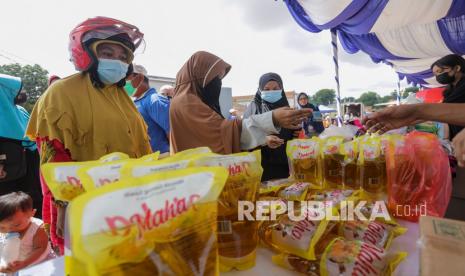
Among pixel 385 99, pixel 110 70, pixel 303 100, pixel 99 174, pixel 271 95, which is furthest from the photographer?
pixel 385 99

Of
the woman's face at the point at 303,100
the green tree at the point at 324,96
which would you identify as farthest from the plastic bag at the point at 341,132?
the green tree at the point at 324,96

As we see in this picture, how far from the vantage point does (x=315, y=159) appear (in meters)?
1.06

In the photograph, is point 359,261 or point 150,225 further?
point 359,261

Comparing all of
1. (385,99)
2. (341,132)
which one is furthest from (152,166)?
(385,99)

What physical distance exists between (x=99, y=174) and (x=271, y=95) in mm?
1712

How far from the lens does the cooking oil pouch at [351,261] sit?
1.69 feet

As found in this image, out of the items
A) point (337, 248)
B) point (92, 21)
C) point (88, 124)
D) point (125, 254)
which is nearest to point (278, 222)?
point (337, 248)

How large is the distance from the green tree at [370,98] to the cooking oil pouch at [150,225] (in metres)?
51.3

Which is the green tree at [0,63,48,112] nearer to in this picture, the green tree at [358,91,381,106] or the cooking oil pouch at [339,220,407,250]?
the cooking oil pouch at [339,220,407,250]

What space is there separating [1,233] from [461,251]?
→ 213 cm

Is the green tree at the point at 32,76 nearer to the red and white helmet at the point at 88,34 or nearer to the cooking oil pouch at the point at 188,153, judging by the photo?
the red and white helmet at the point at 88,34

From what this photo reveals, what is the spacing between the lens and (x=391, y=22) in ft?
14.2

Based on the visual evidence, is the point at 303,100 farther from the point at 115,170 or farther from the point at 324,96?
the point at 324,96

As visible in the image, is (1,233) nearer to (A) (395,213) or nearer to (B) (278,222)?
(B) (278,222)
